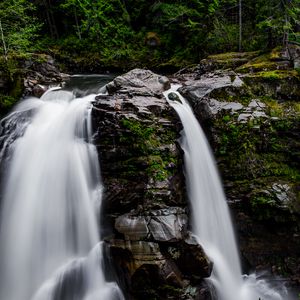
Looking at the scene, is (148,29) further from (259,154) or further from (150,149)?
(150,149)

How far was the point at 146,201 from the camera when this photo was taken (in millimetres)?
6316

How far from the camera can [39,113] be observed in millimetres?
9234

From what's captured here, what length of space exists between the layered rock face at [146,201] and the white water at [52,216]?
0.46m

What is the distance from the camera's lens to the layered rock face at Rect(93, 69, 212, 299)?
582cm

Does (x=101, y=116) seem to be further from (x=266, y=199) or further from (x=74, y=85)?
(x=74, y=85)

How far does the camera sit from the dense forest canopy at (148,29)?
13.0 m

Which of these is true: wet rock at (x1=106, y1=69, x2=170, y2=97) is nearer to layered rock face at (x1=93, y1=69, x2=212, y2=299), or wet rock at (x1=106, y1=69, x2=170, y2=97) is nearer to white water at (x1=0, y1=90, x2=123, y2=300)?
layered rock face at (x1=93, y1=69, x2=212, y2=299)

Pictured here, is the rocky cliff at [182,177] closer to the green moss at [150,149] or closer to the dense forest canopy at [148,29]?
the green moss at [150,149]

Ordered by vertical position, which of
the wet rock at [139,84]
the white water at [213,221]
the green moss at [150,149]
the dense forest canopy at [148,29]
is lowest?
the white water at [213,221]

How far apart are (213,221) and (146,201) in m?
1.89

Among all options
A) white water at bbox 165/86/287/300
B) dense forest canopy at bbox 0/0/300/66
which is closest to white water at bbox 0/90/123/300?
white water at bbox 165/86/287/300

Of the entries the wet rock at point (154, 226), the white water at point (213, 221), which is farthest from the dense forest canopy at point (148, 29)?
the wet rock at point (154, 226)

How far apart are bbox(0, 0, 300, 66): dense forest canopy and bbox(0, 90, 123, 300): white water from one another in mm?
5783

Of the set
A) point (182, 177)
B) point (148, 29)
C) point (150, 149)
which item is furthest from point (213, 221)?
point (148, 29)
